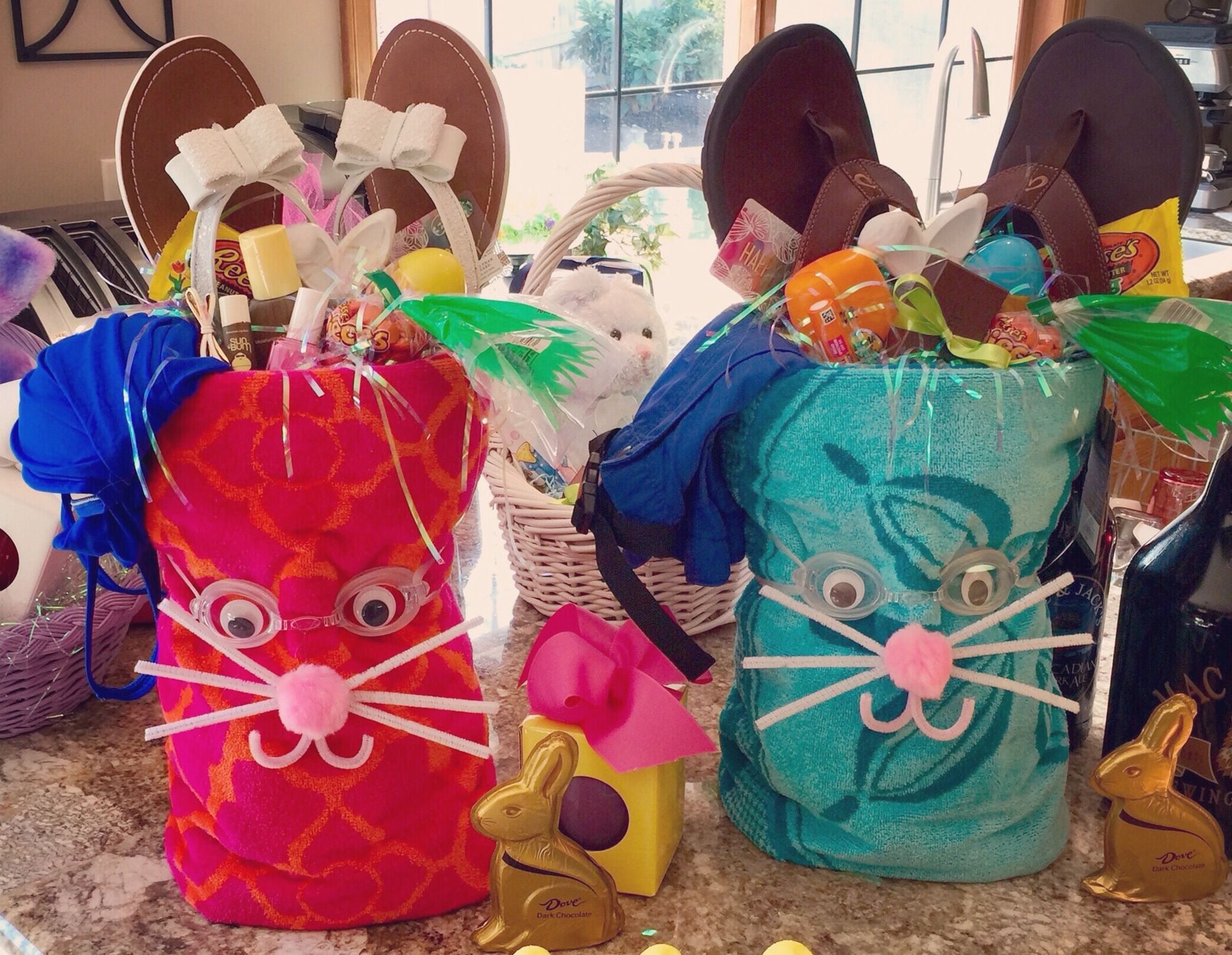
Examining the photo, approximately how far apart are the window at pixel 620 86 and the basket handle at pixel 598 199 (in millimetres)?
571

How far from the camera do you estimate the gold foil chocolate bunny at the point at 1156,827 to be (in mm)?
609

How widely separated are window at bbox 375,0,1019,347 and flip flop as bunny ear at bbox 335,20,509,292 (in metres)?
0.69

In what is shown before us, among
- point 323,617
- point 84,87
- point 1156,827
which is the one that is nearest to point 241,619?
point 323,617

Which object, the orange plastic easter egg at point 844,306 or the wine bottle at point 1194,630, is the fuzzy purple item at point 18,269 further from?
the wine bottle at point 1194,630

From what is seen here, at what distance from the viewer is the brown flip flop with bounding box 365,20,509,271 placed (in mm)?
700

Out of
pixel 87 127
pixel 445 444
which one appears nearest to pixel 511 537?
pixel 445 444

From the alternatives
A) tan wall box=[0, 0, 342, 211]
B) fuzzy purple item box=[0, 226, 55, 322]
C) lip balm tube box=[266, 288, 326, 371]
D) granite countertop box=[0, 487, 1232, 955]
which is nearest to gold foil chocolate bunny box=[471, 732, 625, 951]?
granite countertop box=[0, 487, 1232, 955]

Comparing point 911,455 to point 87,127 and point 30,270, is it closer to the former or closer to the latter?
point 30,270

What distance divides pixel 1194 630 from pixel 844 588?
0.21 metres

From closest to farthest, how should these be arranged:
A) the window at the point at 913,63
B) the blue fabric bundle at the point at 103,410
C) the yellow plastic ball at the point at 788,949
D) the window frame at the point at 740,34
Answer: the yellow plastic ball at the point at 788,949 < the blue fabric bundle at the point at 103,410 < the window frame at the point at 740,34 < the window at the point at 913,63

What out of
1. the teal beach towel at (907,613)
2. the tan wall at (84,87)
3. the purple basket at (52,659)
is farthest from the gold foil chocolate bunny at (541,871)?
the tan wall at (84,87)

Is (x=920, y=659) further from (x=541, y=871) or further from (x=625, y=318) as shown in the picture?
(x=625, y=318)

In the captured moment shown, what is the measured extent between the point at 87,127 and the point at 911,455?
91 centimetres

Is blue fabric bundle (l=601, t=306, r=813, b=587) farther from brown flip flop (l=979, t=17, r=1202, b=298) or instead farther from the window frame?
the window frame
